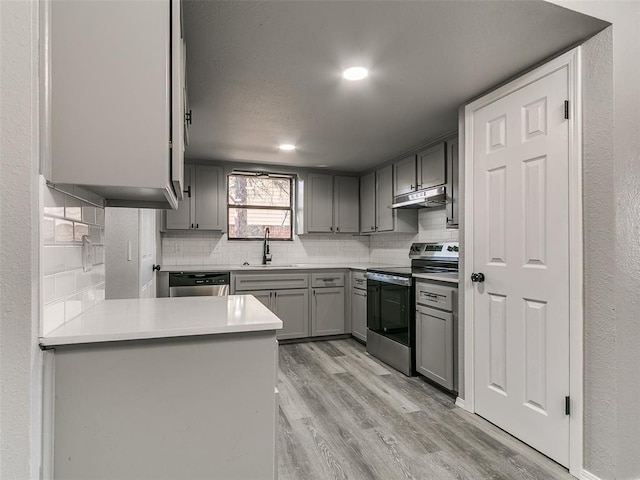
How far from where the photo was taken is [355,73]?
84.9 inches

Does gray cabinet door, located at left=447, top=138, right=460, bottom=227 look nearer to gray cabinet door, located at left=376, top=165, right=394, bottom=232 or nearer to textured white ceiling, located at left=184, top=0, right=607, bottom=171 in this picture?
textured white ceiling, located at left=184, top=0, right=607, bottom=171

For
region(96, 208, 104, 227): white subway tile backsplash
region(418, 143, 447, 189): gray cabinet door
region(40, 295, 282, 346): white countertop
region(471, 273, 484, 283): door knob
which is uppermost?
region(418, 143, 447, 189): gray cabinet door

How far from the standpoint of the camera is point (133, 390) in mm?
1095

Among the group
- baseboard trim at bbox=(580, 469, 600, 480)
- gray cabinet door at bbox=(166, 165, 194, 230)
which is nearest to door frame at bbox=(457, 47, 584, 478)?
baseboard trim at bbox=(580, 469, 600, 480)

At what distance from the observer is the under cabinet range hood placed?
324cm

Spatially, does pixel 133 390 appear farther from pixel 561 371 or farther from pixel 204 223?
pixel 204 223

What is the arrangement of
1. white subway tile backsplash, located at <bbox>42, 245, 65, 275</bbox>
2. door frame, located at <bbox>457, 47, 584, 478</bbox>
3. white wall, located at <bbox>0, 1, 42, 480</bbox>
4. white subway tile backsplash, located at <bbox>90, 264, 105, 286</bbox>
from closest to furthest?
white wall, located at <bbox>0, 1, 42, 480</bbox>
white subway tile backsplash, located at <bbox>42, 245, 65, 275</bbox>
white subway tile backsplash, located at <bbox>90, 264, 105, 286</bbox>
door frame, located at <bbox>457, 47, 584, 478</bbox>

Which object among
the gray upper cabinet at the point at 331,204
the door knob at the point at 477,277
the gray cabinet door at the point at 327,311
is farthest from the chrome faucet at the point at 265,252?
the door knob at the point at 477,277

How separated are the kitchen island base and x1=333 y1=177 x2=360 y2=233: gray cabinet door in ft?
12.1

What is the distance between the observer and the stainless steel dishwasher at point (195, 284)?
3.84 meters

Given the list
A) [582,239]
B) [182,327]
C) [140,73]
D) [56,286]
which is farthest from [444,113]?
[56,286]

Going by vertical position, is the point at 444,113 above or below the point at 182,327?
above

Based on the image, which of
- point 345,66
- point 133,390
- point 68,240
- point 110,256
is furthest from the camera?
point 110,256

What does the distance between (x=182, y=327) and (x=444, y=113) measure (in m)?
2.50
